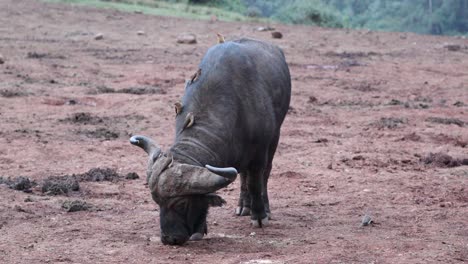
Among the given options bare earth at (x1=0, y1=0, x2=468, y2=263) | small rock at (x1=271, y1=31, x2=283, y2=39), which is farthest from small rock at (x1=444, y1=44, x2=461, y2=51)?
small rock at (x1=271, y1=31, x2=283, y2=39)

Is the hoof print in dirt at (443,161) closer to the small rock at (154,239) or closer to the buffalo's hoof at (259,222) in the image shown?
the buffalo's hoof at (259,222)

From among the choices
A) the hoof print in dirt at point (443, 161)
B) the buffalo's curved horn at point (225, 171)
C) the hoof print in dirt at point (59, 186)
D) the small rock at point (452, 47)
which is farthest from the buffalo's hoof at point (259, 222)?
the small rock at point (452, 47)

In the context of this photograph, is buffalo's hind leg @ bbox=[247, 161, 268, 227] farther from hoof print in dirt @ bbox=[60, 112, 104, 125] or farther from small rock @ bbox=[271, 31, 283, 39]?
small rock @ bbox=[271, 31, 283, 39]

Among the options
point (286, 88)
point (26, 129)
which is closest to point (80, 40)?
point (26, 129)

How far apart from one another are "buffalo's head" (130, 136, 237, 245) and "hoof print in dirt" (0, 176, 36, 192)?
2.77 m

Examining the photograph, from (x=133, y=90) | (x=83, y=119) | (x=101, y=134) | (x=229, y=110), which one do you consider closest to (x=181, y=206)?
(x=229, y=110)

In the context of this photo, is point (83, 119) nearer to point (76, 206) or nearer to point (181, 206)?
point (76, 206)

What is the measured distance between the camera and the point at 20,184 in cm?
945

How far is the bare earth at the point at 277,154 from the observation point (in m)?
7.16

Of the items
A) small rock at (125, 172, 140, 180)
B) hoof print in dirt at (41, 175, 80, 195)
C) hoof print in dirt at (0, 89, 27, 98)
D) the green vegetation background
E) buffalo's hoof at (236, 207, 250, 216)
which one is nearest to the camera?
buffalo's hoof at (236, 207, 250, 216)

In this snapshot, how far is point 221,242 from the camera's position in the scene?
7418 millimetres

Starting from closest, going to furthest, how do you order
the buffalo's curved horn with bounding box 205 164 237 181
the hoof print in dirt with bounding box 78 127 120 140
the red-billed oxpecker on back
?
the buffalo's curved horn with bounding box 205 164 237 181 → the red-billed oxpecker on back → the hoof print in dirt with bounding box 78 127 120 140

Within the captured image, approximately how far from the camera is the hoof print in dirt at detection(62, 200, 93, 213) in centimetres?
850

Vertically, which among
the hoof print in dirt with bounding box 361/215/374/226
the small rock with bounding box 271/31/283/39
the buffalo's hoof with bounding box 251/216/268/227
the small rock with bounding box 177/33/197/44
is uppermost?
the hoof print in dirt with bounding box 361/215/374/226
